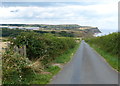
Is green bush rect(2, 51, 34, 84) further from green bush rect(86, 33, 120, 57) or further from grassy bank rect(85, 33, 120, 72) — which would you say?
green bush rect(86, 33, 120, 57)

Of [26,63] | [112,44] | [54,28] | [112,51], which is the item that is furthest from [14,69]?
[54,28]

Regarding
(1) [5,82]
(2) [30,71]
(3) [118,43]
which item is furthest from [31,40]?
(3) [118,43]

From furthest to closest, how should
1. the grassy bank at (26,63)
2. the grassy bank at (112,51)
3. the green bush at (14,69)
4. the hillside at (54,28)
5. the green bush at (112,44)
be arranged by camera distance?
the hillside at (54,28)
the green bush at (112,44)
the grassy bank at (112,51)
the grassy bank at (26,63)
the green bush at (14,69)

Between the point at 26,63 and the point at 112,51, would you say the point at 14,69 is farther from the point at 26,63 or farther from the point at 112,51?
the point at 112,51

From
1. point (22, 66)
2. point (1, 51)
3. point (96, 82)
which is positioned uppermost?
point (1, 51)

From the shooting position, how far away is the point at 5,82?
9.44 metres

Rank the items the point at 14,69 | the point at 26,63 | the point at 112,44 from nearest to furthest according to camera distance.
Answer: the point at 14,69
the point at 26,63
the point at 112,44

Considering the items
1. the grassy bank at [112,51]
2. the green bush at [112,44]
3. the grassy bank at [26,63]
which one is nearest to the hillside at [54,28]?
the grassy bank at [26,63]

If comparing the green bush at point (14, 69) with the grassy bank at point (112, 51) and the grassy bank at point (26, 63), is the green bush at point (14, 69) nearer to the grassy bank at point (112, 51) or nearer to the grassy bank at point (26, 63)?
the grassy bank at point (26, 63)

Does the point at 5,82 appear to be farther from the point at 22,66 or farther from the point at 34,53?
the point at 34,53

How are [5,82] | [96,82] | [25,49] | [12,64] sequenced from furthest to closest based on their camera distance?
[25,49] < [96,82] < [12,64] < [5,82]

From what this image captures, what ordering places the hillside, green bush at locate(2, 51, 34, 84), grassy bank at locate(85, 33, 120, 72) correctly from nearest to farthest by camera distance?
1. green bush at locate(2, 51, 34, 84)
2. grassy bank at locate(85, 33, 120, 72)
3. the hillside

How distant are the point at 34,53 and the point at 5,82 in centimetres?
564

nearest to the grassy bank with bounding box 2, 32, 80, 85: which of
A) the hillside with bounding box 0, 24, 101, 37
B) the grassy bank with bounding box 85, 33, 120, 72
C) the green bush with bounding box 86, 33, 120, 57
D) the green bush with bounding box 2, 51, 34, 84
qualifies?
the green bush with bounding box 2, 51, 34, 84
